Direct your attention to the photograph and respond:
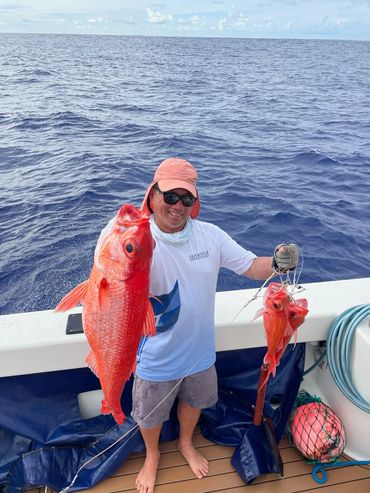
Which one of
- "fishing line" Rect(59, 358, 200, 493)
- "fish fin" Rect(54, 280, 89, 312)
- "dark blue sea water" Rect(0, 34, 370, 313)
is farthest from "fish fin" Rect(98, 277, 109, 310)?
"dark blue sea water" Rect(0, 34, 370, 313)

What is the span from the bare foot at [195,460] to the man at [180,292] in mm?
274

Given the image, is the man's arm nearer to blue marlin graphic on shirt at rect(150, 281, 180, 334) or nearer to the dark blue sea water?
blue marlin graphic on shirt at rect(150, 281, 180, 334)

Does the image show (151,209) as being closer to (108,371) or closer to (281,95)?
(108,371)

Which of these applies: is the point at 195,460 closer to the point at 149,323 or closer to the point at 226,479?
the point at 226,479

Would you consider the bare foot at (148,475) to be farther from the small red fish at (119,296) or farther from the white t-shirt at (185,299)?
the small red fish at (119,296)

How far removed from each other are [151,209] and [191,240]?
31 cm

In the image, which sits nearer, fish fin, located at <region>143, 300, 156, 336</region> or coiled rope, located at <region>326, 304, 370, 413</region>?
fish fin, located at <region>143, 300, 156, 336</region>

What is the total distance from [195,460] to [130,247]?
2165mm

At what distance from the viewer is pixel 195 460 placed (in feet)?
10.2

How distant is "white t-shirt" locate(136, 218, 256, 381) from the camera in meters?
2.47

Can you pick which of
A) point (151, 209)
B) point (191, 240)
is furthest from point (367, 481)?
point (151, 209)

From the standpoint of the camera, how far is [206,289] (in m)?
2.60

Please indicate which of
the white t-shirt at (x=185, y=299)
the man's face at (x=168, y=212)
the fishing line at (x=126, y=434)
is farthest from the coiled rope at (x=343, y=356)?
the man's face at (x=168, y=212)

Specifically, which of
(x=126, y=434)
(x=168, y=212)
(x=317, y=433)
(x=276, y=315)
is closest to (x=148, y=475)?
(x=126, y=434)
